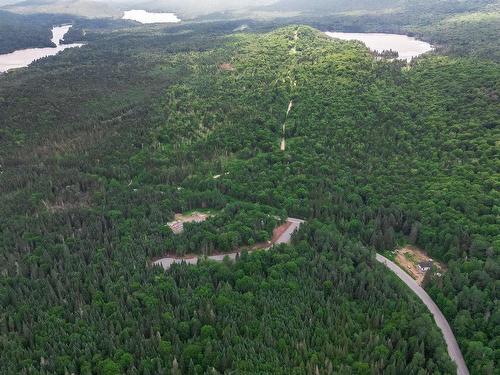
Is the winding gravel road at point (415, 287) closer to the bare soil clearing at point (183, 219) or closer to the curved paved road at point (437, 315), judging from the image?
the curved paved road at point (437, 315)

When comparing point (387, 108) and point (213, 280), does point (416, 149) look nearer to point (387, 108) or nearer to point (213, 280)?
point (387, 108)

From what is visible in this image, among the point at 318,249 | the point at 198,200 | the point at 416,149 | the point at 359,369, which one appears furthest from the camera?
the point at 416,149

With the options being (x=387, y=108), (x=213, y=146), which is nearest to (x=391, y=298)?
(x=213, y=146)

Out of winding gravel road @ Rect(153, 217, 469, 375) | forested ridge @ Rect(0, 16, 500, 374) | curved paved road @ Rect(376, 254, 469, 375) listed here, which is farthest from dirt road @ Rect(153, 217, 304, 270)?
curved paved road @ Rect(376, 254, 469, 375)

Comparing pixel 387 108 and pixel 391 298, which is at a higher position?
pixel 387 108

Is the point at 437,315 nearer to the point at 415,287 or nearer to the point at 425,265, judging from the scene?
the point at 415,287

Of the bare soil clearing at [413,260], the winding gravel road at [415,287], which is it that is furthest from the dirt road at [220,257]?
the bare soil clearing at [413,260]

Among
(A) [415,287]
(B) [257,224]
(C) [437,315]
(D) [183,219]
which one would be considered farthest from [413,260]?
(D) [183,219]
